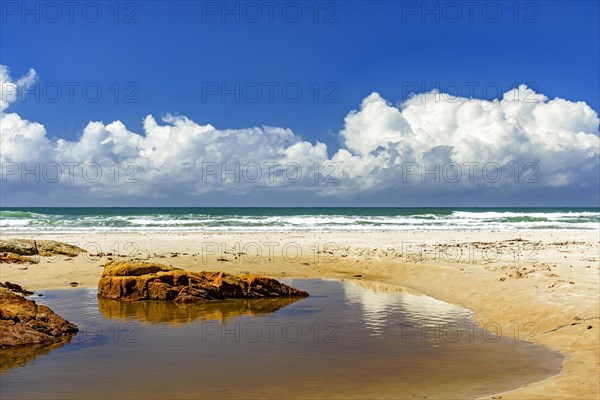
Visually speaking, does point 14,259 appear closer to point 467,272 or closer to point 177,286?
point 177,286

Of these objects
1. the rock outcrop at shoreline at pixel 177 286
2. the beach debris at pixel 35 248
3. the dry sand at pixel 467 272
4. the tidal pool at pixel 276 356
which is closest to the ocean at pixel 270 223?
the dry sand at pixel 467 272

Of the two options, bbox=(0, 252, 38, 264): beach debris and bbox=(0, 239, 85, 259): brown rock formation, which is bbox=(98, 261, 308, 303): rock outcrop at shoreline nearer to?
bbox=(0, 252, 38, 264): beach debris

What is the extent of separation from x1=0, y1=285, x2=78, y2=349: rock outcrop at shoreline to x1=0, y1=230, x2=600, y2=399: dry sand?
7.35 metres

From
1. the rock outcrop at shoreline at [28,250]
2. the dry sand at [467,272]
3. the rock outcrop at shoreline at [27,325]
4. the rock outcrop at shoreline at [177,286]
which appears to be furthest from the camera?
the rock outcrop at shoreline at [28,250]

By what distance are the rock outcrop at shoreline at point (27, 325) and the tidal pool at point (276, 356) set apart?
1.42 ft

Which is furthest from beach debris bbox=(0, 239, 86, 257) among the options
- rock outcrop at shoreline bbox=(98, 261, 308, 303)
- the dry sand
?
rock outcrop at shoreline bbox=(98, 261, 308, 303)

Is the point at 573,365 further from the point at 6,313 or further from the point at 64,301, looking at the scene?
the point at 64,301

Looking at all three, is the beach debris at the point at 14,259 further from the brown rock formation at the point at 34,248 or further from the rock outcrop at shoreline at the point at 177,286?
the rock outcrop at shoreline at the point at 177,286

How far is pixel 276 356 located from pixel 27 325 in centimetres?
500

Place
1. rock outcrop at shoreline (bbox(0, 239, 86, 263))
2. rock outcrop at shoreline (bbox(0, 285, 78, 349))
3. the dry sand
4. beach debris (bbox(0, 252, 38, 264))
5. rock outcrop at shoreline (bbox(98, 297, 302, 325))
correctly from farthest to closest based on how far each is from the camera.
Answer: rock outcrop at shoreline (bbox(0, 239, 86, 263)), beach debris (bbox(0, 252, 38, 264)), rock outcrop at shoreline (bbox(98, 297, 302, 325)), the dry sand, rock outcrop at shoreline (bbox(0, 285, 78, 349))

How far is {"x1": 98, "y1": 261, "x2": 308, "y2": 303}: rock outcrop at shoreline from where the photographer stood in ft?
48.5

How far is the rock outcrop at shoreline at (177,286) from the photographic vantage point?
14.8 meters

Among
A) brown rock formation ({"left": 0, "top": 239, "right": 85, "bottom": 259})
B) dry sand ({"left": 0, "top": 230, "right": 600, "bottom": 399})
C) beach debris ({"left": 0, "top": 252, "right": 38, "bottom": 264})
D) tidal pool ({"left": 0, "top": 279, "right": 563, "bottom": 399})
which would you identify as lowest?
tidal pool ({"left": 0, "top": 279, "right": 563, "bottom": 399})

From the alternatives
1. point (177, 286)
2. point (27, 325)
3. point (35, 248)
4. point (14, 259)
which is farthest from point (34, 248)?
point (27, 325)
